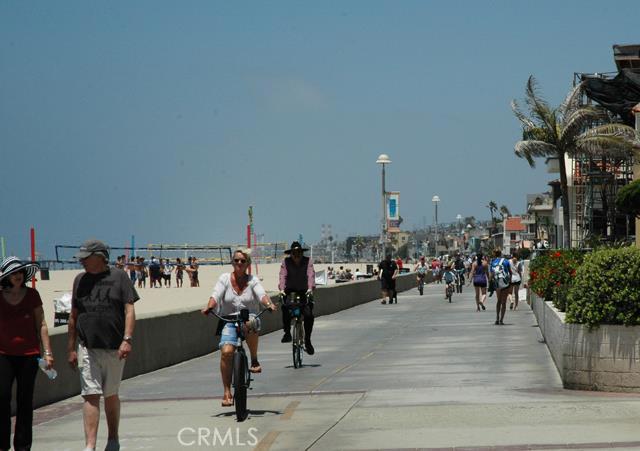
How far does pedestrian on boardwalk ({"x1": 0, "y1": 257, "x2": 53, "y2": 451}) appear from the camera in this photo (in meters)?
9.38

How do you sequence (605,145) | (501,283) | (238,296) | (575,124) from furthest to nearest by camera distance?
1. (575,124)
2. (605,145)
3. (501,283)
4. (238,296)

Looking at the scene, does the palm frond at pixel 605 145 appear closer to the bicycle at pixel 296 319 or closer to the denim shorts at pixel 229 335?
the bicycle at pixel 296 319

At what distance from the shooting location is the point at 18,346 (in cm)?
941

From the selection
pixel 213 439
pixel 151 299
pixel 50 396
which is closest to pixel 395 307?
pixel 151 299

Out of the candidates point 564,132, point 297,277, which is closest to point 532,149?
point 564,132

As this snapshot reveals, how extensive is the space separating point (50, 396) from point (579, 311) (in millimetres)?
6073

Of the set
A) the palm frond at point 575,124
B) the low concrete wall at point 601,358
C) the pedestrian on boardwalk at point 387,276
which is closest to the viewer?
the low concrete wall at point 601,358

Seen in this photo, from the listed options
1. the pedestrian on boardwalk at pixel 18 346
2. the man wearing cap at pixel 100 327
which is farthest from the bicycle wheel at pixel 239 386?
the pedestrian on boardwalk at pixel 18 346

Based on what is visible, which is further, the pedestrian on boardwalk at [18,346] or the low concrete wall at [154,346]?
the low concrete wall at [154,346]

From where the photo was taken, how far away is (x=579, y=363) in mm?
12898

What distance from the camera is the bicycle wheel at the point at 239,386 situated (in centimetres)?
1141

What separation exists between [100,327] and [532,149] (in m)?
46.8

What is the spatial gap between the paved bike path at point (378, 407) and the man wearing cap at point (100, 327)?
112 cm

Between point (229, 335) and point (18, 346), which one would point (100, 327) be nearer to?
point (18, 346)
